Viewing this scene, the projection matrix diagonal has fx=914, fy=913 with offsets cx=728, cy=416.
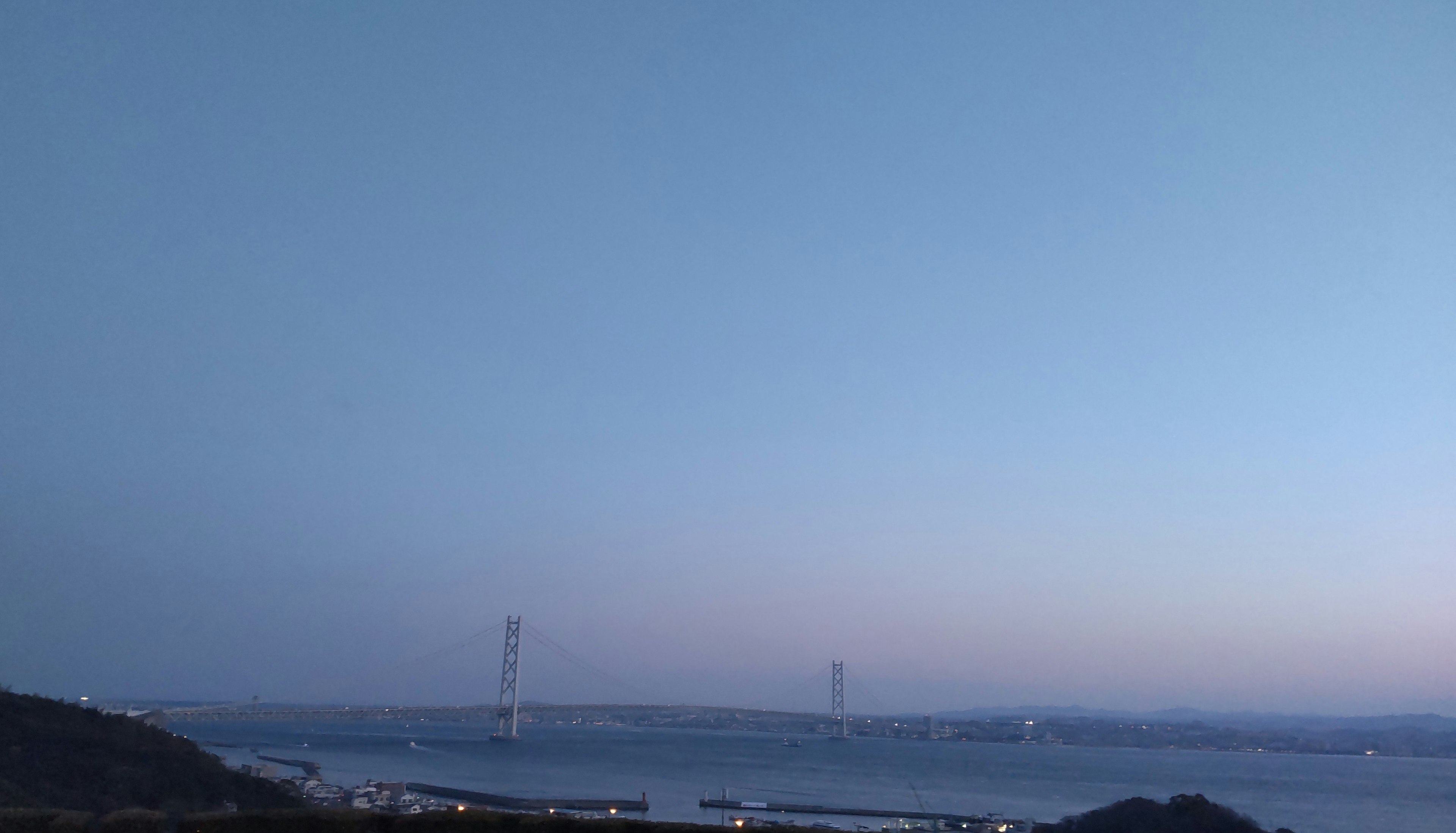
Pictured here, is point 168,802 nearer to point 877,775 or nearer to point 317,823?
point 317,823

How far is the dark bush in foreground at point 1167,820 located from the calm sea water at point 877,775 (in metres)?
8.24

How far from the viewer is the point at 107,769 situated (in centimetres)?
992

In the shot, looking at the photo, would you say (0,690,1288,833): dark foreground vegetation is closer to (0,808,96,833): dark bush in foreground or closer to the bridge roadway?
(0,808,96,833): dark bush in foreground

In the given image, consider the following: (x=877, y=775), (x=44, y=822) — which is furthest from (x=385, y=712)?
(x=44, y=822)

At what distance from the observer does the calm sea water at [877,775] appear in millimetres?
23922

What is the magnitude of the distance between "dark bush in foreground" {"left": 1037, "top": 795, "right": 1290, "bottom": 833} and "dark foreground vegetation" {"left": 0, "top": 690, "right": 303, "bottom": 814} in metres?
9.26

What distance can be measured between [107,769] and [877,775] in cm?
2999

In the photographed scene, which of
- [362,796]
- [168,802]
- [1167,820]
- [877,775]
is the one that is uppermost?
[168,802]

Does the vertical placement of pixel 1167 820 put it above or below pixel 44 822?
below

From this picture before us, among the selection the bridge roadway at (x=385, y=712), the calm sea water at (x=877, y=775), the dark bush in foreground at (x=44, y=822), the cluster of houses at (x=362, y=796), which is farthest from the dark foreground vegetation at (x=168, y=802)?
the bridge roadway at (x=385, y=712)

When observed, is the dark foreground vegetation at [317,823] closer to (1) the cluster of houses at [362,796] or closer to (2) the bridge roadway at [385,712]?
(1) the cluster of houses at [362,796]

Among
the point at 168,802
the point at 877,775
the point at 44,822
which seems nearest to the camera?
the point at 44,822

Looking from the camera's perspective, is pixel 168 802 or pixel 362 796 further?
pixel 362 796

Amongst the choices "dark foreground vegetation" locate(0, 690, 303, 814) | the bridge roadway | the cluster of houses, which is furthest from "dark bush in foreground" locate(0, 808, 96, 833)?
the bridge roadway
